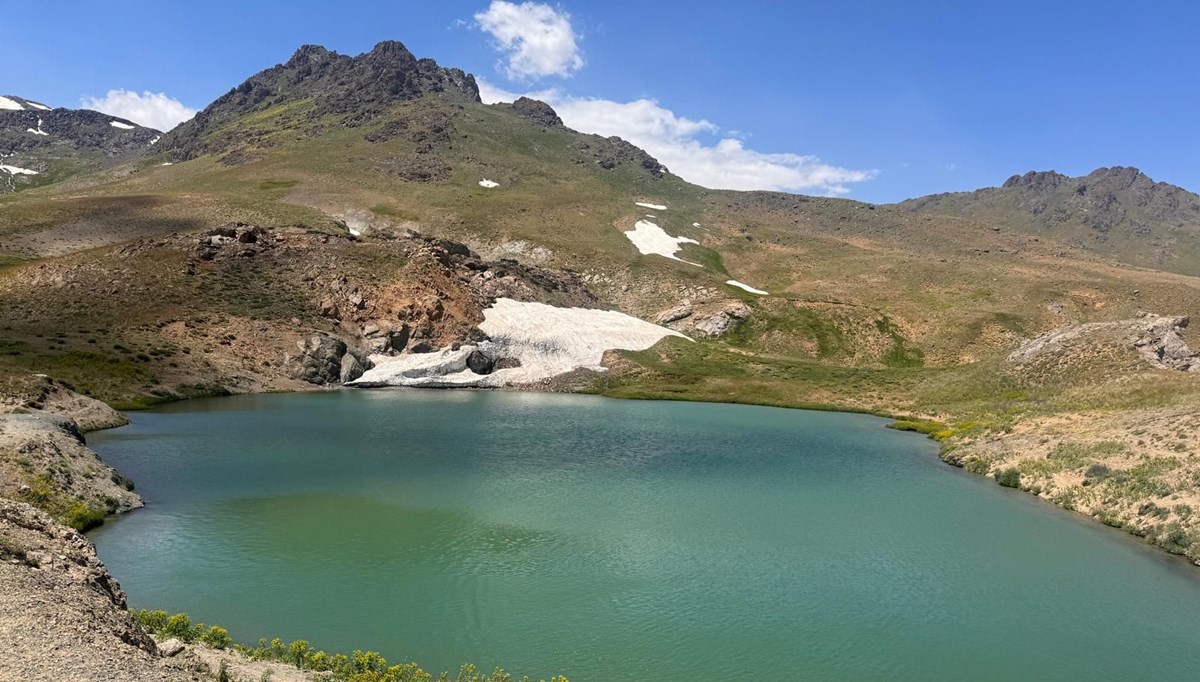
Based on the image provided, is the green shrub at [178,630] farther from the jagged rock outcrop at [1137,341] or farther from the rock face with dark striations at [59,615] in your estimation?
the jagged rock outcrop at [1137,341]

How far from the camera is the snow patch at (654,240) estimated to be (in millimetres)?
145000

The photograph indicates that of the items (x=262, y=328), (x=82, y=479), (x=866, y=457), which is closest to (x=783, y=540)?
(x=866, y=457)

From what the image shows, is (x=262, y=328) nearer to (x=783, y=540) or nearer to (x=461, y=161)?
(x=783, y=540)

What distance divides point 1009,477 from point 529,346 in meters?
58.1

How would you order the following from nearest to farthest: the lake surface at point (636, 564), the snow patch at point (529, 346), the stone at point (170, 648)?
the stone at point (170, 648) → the lake surface at point (636, 564) → the snow patch at point (529, 346)

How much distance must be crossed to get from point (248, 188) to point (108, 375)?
114508 mm

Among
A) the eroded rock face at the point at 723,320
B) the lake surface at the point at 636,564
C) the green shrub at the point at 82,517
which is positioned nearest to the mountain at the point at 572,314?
the eroded rock face at the point at 723,320

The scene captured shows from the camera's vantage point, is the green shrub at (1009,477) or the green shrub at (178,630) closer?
the green shrub at (178,630)

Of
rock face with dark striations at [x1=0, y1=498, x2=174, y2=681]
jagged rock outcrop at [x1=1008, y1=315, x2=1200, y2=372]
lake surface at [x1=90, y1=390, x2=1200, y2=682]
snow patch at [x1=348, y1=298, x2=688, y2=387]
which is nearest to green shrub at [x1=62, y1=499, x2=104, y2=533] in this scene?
lake surface at [x1=90, y1=390, x2=1200, y2=682]

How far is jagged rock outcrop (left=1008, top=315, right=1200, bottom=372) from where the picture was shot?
64.6m

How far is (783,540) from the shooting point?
2734 centimetres

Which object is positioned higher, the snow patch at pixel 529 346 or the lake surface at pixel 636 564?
the snow patch at pixel 529 346

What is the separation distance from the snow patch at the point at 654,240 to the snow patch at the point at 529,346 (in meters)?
43.8

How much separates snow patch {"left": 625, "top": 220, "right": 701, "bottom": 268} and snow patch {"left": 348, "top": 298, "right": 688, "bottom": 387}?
4382 cm
